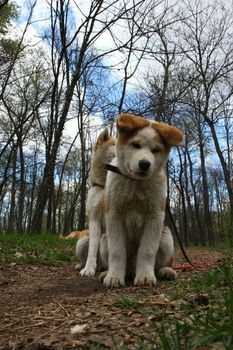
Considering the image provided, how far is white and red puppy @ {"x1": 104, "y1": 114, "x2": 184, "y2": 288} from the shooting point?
4.47 meters

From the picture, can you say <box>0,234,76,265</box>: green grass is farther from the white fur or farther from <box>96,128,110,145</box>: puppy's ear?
the white fur

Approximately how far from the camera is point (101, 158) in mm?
6719

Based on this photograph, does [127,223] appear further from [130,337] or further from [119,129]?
[130,337]

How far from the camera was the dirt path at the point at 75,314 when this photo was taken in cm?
252

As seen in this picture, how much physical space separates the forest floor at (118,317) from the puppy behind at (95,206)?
100 centimetres

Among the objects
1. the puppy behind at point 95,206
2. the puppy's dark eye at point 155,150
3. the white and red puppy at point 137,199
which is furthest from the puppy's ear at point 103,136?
the puppy's dark eye at point 155,150

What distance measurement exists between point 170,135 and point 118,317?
2219 millimetres

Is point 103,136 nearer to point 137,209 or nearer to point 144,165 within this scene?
point 137,209

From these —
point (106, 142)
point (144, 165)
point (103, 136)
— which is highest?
point (103, 136)

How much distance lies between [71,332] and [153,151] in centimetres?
232

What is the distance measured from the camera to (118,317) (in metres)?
2.95

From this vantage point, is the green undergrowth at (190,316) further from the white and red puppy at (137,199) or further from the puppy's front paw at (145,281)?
→ the white and red puppy at (137,199)

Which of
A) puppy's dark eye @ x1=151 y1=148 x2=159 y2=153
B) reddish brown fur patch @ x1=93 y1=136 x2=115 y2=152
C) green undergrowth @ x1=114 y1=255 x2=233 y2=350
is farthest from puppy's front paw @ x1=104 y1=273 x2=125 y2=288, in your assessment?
reddish brown fur patch @ x1=93 y1=136 x2=115 y2=152

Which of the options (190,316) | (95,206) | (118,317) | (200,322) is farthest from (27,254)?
(200,322)
